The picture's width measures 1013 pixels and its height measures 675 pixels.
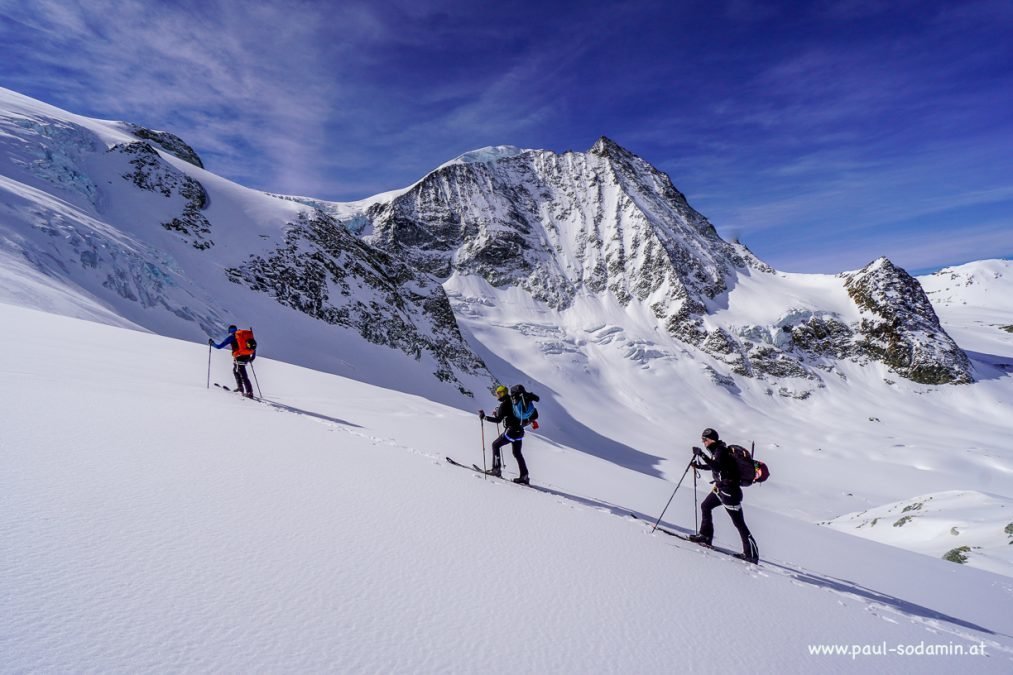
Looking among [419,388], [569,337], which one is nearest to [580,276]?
[569,337]

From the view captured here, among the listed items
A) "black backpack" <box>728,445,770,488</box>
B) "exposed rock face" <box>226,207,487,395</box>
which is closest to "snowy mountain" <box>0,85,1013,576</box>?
"exposed rock face" <box>226,207,487,395</box>

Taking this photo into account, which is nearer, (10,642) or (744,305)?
(10,642)

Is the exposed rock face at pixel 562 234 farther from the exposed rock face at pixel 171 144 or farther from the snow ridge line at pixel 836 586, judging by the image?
the snow ridge line at pixel 836 586

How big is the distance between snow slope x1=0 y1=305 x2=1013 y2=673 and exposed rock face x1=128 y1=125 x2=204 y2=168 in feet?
218

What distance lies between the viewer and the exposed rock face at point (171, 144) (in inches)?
2370

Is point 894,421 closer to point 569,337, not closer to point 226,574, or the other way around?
point 569,337

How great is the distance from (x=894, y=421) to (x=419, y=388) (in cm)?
9146

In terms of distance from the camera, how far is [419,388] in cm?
4847

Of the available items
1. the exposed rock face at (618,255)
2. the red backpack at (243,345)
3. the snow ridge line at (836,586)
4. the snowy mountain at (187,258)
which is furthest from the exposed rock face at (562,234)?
the snow ridge line at (836,586)

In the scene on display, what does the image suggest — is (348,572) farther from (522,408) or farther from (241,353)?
(241,353)

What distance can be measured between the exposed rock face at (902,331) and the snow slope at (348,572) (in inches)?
4815

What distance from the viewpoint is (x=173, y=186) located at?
46.7 m

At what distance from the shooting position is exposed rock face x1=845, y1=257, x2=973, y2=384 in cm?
10206

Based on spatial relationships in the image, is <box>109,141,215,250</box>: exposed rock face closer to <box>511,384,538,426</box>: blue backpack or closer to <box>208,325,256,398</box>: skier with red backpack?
<box>208,325,256,398</box>: skier with red backpack
